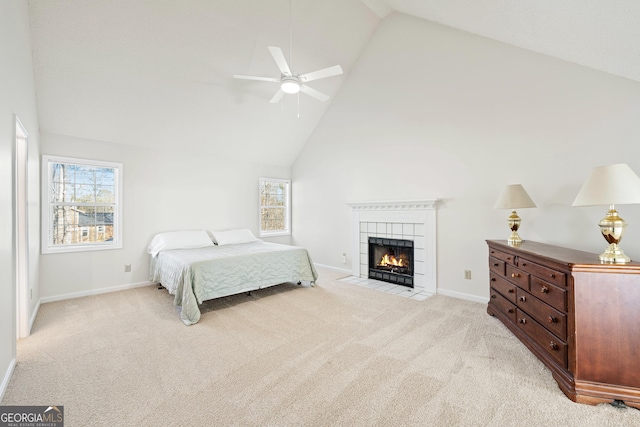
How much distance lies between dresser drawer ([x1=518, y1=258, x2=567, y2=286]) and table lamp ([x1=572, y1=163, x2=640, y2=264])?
0.27m

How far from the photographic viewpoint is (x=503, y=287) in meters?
2.92

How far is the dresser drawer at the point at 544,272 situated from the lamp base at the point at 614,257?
27 centimetres

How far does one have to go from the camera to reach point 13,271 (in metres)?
2.20

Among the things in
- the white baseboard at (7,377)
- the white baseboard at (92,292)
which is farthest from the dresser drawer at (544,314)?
the white baseboard at (92,292)

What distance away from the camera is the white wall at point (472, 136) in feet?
9.21

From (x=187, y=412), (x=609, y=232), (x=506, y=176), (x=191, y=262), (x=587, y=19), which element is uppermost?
(x=587, y=19)

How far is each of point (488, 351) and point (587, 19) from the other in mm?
2606

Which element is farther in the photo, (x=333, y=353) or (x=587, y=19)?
(x=333, y=353)

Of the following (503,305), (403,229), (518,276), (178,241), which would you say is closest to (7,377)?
(178,241)

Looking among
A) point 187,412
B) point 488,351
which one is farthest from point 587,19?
point 187,412

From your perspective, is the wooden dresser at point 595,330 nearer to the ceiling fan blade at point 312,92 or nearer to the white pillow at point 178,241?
the ceiling fan blade at point 312,92

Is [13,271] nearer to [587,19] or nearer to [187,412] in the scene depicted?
[187,412]

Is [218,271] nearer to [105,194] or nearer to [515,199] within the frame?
[105,194]

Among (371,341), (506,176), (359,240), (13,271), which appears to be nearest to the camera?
(13,271)
